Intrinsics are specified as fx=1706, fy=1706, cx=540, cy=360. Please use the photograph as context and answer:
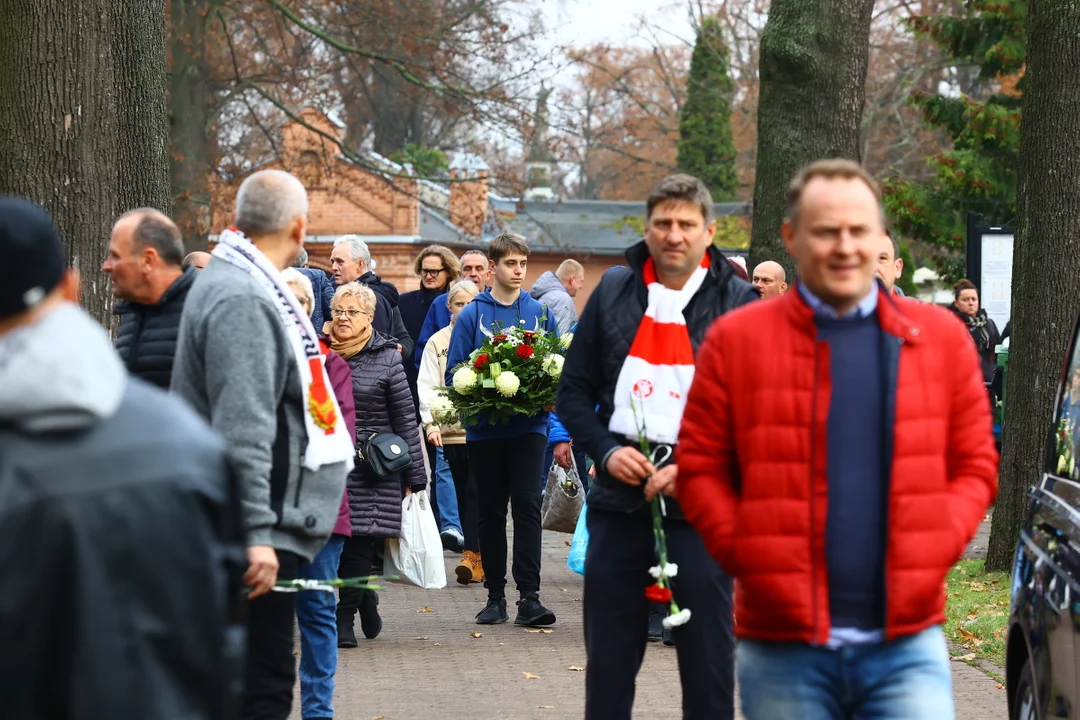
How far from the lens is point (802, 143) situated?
13344 millimetres

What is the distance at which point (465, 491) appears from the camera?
1212cm

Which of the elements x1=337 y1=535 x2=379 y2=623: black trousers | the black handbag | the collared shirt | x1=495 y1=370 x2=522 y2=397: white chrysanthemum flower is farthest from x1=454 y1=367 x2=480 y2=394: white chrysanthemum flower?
the collared shirt

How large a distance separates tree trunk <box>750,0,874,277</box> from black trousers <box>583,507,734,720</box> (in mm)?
8248

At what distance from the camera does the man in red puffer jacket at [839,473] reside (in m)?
3.83

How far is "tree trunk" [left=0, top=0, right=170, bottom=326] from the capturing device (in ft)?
29.1

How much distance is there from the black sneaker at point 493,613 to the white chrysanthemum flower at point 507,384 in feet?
4.30

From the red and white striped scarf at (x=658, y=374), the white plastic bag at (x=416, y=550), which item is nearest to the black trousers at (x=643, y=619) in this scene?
the red and white striped scarf at (x=658, y=374)

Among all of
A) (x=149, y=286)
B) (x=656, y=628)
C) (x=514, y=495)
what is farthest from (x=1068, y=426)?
(x=514, y=495)

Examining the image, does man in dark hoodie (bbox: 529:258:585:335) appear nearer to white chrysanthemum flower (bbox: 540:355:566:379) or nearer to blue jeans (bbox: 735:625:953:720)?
white chrysanthemum flower (bbox: 540:355:566:379)

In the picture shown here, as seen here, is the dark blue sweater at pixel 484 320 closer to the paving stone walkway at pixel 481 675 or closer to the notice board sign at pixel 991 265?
the paving stone walkway at pixel 481 675

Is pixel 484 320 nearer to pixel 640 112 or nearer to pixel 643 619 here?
pixel 643 619

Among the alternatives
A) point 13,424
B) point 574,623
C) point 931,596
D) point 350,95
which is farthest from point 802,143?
point 350,95

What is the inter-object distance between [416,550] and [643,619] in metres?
4.07

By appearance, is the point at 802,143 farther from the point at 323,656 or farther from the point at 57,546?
the point at 57,546
